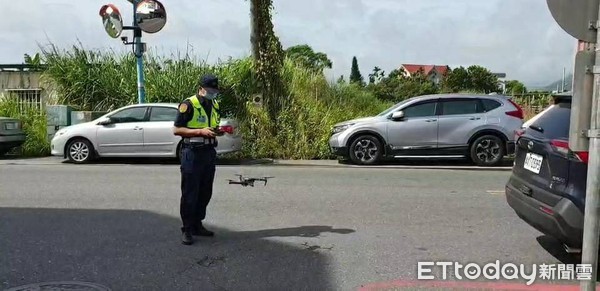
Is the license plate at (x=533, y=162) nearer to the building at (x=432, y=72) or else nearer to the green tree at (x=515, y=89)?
the green tree at (x=515, y=89)

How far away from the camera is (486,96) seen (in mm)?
13094

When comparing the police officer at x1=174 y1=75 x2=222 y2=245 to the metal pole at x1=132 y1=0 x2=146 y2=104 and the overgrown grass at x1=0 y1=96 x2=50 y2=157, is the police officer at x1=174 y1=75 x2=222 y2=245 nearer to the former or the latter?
the metal pole at x1=132 y1=0 x2=146 y2=104

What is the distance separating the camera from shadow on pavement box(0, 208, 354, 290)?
182 inches

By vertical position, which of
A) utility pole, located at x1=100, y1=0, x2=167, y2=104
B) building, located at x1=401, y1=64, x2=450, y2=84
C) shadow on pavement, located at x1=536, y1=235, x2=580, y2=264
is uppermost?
building, located at x1=401, y1=64, x2=450, y2=84

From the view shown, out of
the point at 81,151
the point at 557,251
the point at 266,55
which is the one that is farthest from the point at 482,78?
the point at 557,251

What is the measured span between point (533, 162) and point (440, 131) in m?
7.88

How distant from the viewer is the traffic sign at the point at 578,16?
2887mm

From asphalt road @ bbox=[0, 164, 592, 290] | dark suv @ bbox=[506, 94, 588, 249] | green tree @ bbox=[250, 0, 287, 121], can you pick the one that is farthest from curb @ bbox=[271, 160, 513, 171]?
dark suv @ bbox=[506, 94, 588, 249]

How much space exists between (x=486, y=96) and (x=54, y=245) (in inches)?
402

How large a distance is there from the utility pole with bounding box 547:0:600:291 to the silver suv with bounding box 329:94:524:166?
9.89 metres

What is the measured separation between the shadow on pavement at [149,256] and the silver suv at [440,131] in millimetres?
6774

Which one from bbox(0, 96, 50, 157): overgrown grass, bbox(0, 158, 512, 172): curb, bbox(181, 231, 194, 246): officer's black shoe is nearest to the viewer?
bbox(181, 231, 194, 246): officer's black shoe

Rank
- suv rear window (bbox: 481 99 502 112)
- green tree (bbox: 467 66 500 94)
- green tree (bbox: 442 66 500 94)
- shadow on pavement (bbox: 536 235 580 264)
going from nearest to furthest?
shadow on pavement (bbox: 536 235 580 264), suv rear window (bbox: 481 99 502 112), green tree (bbox: 442 66 500 94), green tree (bbox: 467 66 500 94)

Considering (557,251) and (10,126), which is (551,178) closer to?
(557,251)
